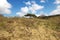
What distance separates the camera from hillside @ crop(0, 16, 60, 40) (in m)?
16.1

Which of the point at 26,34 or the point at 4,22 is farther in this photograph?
the point at 4,22

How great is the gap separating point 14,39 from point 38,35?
3437mm

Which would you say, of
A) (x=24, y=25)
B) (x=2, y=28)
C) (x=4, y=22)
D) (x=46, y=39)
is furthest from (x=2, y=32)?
(x=46, y=39)

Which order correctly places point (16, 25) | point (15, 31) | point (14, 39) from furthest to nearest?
point (16, 25)
point (15, 31)
point (14, 39)

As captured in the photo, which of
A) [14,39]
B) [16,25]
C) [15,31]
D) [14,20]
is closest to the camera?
[14,39]

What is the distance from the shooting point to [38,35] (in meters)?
17.6

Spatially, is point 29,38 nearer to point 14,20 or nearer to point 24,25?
point 24,25

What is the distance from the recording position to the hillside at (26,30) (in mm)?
16141

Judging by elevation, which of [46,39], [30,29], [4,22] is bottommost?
[46,39]

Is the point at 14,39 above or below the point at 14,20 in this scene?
below

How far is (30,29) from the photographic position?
18156 millimetres

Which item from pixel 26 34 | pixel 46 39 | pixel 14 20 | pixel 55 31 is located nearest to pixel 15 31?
pixel 26 34

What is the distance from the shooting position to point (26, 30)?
57.8 feet

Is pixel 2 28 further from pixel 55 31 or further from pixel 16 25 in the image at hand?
pixel 55 31
